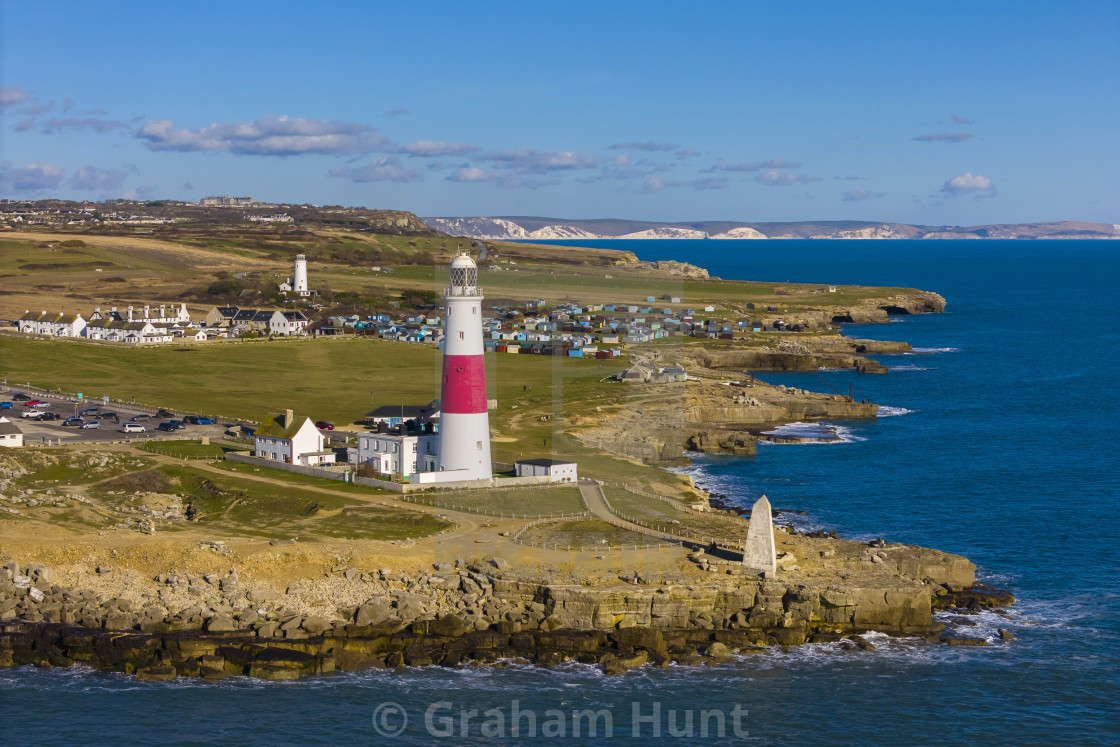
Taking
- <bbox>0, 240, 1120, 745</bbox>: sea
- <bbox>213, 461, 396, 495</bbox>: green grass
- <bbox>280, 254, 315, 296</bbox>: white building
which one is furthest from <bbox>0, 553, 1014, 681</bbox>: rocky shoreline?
<bbox>280, 254, 315, 296</bbox>: white building

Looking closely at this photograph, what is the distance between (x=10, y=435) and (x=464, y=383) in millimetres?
25212

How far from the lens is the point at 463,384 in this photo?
51969 millimetres

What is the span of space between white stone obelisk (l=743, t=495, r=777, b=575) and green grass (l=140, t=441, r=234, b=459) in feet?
96.3

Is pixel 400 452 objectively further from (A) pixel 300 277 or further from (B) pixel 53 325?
(A) pixel 300 277

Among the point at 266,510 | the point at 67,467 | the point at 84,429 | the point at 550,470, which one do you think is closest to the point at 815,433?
the point at 550,470

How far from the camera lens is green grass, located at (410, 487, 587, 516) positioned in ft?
173

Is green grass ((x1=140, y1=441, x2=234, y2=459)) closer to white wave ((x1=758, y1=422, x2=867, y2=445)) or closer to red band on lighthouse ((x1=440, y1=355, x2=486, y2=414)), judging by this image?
red band on lighthouse ((x1=440, y1=355, x2=486, y2=414))

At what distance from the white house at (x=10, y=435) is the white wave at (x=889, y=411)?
5978 centimetres

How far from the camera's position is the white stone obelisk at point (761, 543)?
44.6m

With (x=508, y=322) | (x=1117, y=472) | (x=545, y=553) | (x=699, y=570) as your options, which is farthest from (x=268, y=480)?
(x=508, y=322)

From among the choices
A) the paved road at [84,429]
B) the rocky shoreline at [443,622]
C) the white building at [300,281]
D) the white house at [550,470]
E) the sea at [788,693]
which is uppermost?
the white building at [300,281]

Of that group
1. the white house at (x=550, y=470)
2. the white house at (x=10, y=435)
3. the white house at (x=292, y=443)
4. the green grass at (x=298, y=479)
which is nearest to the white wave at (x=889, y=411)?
the white house at (x=550, y=470)

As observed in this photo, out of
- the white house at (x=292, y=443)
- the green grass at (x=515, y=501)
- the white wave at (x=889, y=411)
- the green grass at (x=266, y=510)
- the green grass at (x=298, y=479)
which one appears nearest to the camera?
the green grass at (x=266, y=510)

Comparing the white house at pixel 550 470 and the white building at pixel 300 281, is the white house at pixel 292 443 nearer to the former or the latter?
the white house at pixel 550 470
